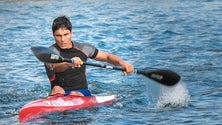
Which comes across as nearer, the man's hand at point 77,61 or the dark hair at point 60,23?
the man's hand at point 77,61

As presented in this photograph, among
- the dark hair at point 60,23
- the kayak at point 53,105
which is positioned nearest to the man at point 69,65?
the dark hair at point 60,23

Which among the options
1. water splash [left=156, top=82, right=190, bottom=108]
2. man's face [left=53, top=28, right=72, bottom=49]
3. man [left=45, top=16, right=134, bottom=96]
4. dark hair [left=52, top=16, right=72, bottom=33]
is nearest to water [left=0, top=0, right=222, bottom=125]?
water splash [left=156, top=82, right=190, bottom=108]

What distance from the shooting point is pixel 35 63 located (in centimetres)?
1502

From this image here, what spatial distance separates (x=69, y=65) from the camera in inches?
364

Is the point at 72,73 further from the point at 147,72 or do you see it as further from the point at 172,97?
the point at 172,97

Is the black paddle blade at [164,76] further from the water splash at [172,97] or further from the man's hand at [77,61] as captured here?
the man's hand at [77,61]

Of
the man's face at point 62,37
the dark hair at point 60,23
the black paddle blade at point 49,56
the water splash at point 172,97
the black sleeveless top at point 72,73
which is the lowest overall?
the water splash at point 172,97

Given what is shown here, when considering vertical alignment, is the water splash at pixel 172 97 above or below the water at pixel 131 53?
above

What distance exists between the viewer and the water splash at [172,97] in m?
9.30

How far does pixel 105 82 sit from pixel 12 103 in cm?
272

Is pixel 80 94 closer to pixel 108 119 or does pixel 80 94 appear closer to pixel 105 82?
pixel 108 119

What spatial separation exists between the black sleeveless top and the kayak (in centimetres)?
29

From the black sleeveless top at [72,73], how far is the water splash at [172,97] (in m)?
1.27

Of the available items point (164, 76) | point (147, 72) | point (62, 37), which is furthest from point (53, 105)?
point (164, 76)
